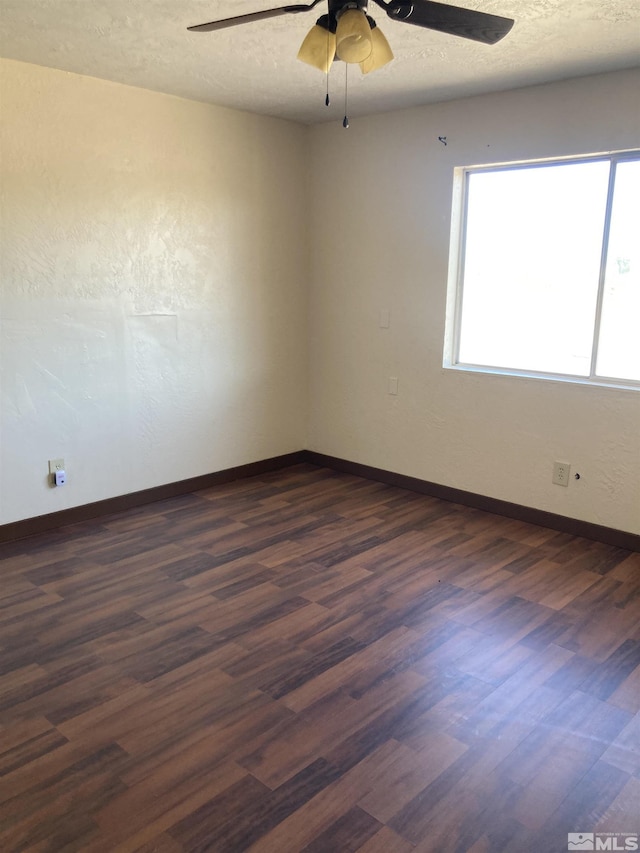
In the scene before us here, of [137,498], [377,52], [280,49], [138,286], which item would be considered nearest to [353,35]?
[377,52]

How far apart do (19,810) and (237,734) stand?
0.66 meters

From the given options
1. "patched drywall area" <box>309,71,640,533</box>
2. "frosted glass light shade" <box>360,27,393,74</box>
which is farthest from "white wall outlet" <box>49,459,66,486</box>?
"frosted glass light shade" <box>360,27,393,74</box>

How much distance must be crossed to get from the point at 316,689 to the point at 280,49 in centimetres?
284

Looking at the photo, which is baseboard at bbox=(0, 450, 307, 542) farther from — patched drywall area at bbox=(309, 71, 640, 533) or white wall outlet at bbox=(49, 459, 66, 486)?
patched drywall area at bbox=(309, 71, 640, 533)

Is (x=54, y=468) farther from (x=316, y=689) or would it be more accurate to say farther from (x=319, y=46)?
(x=319, y=46)

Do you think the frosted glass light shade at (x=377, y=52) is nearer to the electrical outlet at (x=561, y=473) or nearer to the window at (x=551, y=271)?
the window at (x=551, y=271)

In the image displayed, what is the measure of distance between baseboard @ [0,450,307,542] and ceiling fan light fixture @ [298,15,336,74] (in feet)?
9.55

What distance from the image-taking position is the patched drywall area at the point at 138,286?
3521 mm

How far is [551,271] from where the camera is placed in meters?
3.84

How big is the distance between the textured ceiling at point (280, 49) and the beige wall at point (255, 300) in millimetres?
264

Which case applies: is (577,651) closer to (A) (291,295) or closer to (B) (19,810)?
(B) (19,810)

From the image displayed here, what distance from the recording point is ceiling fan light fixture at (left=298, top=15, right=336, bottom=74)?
196cm

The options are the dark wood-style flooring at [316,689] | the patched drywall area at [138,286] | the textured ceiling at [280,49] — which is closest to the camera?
the dark wood-style flooring at [316,689]

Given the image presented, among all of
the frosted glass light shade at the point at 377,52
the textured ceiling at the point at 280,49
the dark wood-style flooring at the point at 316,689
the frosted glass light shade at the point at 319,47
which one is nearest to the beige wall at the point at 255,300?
the textured ceiling at the point at 280,49
